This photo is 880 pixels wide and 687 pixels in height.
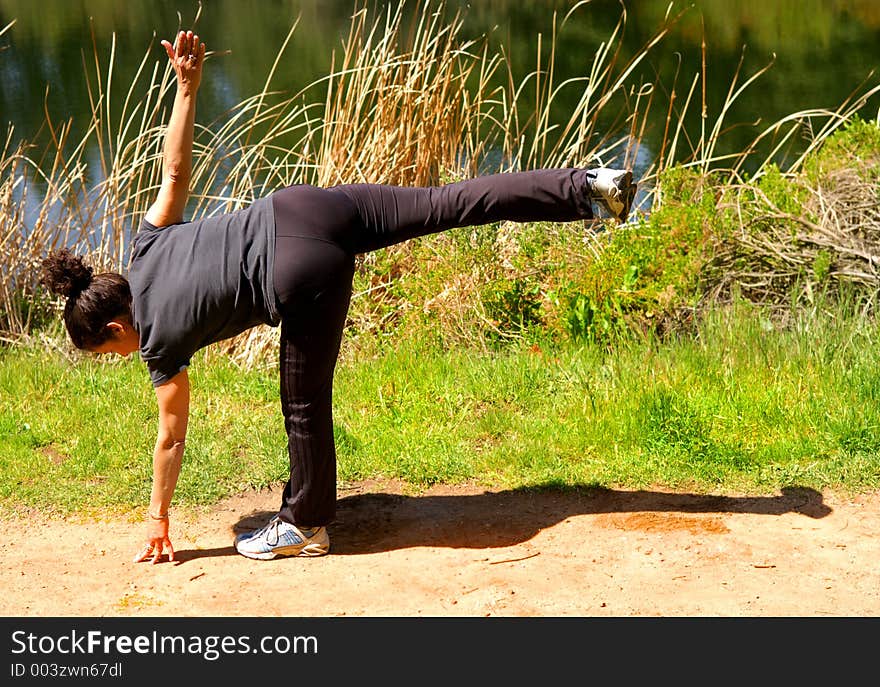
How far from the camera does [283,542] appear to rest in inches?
159

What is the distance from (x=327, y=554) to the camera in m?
4.09

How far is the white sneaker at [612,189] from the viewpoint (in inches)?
138

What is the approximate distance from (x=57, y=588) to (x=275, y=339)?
2.47 meters

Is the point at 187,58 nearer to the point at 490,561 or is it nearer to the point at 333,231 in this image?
the point at 333,231

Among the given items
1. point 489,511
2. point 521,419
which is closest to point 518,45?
point 521,419

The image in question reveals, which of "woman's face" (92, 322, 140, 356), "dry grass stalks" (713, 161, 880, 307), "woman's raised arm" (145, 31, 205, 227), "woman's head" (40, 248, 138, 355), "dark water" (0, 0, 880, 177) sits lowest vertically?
"dark water" (0, 0, 880, 177)

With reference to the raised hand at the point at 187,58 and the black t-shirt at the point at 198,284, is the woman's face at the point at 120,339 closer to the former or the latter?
the black t-shirt at the point at 198,284

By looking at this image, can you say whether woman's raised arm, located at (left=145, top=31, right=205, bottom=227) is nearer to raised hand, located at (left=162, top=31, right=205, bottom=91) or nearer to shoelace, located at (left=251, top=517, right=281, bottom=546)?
raised hand, located at (left=162, top=31, right=205, bottom=91)

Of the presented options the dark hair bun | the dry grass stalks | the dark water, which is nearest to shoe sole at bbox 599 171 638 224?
the dark hair bun

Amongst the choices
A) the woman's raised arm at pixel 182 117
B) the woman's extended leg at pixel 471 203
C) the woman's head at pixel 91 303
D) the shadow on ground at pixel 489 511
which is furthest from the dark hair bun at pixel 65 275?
the shadow on ground at pixel 489 511

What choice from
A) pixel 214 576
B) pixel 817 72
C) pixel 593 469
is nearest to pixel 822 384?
pixel 593 469

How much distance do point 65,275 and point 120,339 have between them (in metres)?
0.27

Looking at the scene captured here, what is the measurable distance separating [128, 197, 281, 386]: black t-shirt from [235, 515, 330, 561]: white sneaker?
0.71 m

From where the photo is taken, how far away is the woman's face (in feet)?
12.1
